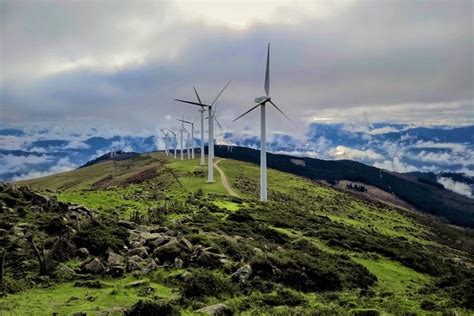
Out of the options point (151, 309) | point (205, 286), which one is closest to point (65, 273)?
point (205, 286)

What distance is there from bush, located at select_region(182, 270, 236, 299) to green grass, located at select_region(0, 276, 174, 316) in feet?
4.51

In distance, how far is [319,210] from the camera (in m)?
134

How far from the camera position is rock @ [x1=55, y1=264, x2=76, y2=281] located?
36.2 m

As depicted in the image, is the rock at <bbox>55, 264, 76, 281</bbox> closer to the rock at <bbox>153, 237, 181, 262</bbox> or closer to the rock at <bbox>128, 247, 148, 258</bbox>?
the rock at <bbox>128, 247, 148, 258</bbox>

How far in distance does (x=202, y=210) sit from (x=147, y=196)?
2070 centimetres

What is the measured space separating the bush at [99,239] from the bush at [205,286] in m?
9.43

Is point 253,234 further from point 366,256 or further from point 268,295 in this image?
point 268,295

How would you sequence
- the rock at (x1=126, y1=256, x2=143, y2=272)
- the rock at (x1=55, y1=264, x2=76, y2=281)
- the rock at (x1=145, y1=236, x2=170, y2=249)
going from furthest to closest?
the rock at (x1=145, y1=236, x2=170, y2=249)
the rock at (x1=126, y1=256, x2=143, y2=272)
the rock at (x1=55, y1=264, x2=76, y2=281)

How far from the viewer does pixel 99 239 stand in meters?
42.7

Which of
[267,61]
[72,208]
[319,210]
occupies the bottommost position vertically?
[319,210]

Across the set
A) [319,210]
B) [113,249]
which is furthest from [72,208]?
[319,210]

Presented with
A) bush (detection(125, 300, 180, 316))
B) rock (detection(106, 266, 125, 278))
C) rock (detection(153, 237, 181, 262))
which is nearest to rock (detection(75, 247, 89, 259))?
rock (detection(106, 266, 125, 278))

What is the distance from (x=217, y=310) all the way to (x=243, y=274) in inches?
343

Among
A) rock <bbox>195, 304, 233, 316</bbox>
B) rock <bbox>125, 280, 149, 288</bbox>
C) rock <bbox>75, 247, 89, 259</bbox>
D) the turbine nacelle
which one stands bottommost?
rock <bbox>195, 304, 233, 316</bbox>
